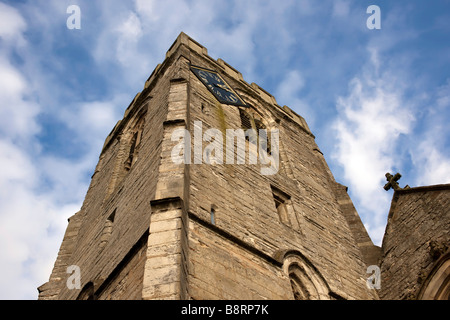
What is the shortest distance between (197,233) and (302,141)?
30.6 feet

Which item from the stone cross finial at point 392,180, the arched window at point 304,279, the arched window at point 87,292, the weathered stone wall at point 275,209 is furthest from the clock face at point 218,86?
the arched window at point 87,292

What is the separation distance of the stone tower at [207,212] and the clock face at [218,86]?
0.06 meters

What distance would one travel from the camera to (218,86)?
14.4 metres

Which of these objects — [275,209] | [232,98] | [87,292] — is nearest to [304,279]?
[275,209]

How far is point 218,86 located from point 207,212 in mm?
6992

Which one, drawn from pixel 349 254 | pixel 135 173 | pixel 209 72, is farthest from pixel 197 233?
pixel 209 72

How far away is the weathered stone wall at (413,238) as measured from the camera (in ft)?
29.4

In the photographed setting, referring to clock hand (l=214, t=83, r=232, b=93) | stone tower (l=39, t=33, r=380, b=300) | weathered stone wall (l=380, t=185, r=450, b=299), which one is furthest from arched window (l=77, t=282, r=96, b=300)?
clock hand (l=214, t=83, r=232, b=93)

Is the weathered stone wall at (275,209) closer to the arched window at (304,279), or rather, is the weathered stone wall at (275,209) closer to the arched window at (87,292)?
the arched window at (304,279)

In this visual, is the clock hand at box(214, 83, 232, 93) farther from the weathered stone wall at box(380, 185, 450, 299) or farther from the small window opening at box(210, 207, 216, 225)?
the small window opening at box(210, 207, 216, 225)

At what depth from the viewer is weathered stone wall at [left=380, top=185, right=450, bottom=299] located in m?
8.97

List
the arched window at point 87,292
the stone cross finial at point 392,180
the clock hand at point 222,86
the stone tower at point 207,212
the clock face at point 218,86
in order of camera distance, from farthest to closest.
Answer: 1. the clock hand at point 222,86
2. the clock face at point 218,86
3. the stone cross finial at point 392,180
4. the arched window at point 87,292
5. the stone tower at point 207,212

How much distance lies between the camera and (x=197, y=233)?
723cm
